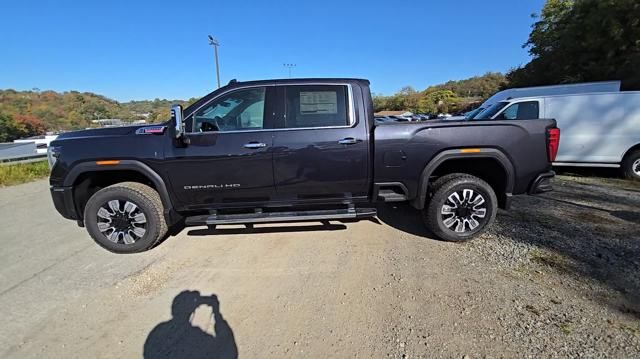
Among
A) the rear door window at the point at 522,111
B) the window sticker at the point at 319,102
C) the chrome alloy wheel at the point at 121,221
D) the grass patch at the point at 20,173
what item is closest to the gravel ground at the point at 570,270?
the window sticker at the point at 319,102

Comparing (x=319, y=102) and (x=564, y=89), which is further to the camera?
(x=564, y=89)

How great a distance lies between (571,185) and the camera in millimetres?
6348

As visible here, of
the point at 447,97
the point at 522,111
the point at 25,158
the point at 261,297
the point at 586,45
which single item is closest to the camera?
the point at 261,297

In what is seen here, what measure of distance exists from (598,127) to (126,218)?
29.4ft

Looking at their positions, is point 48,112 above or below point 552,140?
above

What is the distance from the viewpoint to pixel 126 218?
3.75 meters

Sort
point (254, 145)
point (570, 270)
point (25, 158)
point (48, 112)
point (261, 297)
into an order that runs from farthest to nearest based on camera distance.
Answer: point (48, 112)
point (25, 158)
point (254, 145)
point (570, 270)
point (261, 297)

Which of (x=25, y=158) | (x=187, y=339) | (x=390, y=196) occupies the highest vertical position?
(x=25, y=158)

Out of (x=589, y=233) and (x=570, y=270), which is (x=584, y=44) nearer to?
(x=589, y=233)

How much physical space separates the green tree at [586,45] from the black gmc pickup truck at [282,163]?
62.2 ft

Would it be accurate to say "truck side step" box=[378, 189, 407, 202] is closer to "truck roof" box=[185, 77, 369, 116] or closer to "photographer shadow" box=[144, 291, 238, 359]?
"truck roof" box=[185, 77, 369, 116]

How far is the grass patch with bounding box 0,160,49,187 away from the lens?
28.1ft

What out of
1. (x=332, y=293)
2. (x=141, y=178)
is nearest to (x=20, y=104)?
(x=141, y=178)

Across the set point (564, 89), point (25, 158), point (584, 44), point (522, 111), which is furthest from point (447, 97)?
point (25, 158)
